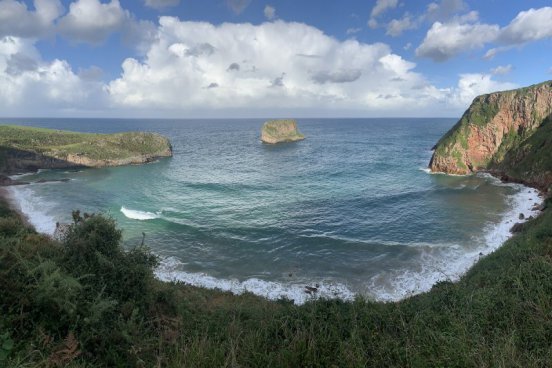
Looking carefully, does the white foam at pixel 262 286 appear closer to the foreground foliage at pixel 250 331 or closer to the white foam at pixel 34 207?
the foreground foliage at pixel 250 331

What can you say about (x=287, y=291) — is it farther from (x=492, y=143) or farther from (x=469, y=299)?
(x=492, y=143)

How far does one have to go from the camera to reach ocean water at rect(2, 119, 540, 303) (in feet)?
90.3

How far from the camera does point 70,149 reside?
84438mm

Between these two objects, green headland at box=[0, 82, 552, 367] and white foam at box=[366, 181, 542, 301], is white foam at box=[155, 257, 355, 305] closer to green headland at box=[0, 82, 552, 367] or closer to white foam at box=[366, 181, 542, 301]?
white foam at box=[366, 181, 542, 301]

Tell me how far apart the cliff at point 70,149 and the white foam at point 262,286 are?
2655 inches

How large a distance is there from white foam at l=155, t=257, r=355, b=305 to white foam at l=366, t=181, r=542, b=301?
2.93m

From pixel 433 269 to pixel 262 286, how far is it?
15077mm

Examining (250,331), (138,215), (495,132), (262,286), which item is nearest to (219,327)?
(250,331)

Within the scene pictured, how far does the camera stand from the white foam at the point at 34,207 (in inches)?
1544

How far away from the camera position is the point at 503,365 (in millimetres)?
4918

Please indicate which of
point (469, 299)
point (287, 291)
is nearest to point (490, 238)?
point (287, 291)

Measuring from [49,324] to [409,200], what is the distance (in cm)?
4672

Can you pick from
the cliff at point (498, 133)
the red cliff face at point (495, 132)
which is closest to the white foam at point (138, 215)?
the red cliff face at point (495, 132)

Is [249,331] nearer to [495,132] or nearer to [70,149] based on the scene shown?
[495,132]
